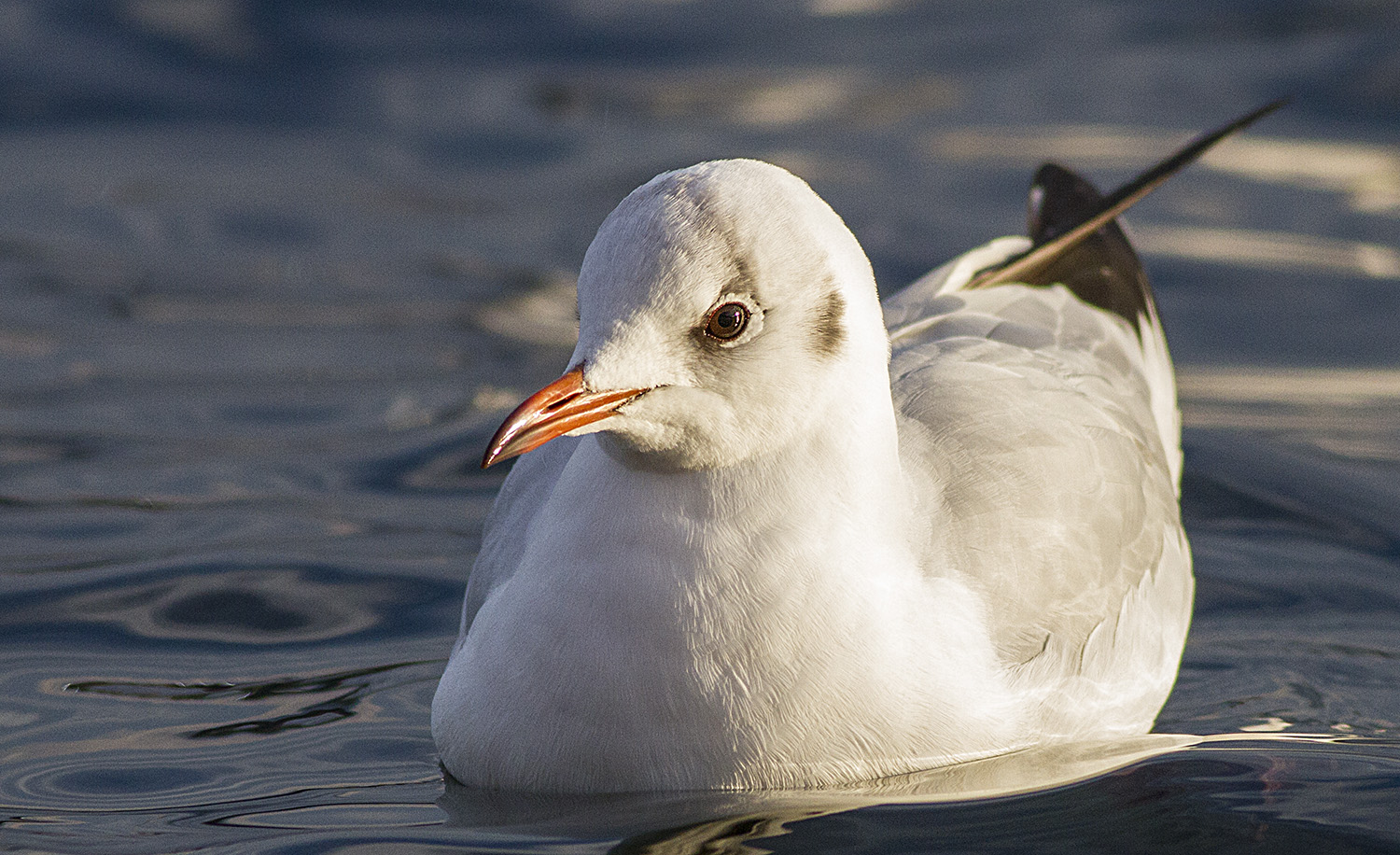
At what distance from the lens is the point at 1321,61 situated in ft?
40.9

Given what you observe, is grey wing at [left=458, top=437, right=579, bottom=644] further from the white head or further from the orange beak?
the orange beak

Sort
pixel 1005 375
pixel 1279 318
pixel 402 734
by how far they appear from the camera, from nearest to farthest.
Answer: pixel 402 734
pixel 1005 375
pixel 1279 318

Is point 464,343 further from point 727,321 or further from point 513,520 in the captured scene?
point 727,321

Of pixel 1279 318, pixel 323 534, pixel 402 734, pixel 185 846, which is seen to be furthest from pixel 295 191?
pixel 185 846

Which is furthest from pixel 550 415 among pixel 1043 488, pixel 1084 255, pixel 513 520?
pixel 1084 255

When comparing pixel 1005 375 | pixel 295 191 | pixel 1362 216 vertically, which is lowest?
pixel 1005 375

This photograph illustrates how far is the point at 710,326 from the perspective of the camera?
3875 millimetres

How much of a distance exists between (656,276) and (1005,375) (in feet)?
5.80

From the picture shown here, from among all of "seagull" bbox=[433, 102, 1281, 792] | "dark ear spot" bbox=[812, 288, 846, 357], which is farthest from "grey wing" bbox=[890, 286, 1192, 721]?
"dark ear spot" bbox=[812, 288, 846, 357]

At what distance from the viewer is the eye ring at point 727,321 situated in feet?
12.7

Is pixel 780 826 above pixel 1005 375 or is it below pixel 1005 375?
below

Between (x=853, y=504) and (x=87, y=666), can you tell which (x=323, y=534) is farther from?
(x=853, y=504)

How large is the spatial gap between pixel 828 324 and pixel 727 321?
10.2 inches

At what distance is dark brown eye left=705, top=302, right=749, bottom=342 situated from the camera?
388cm
